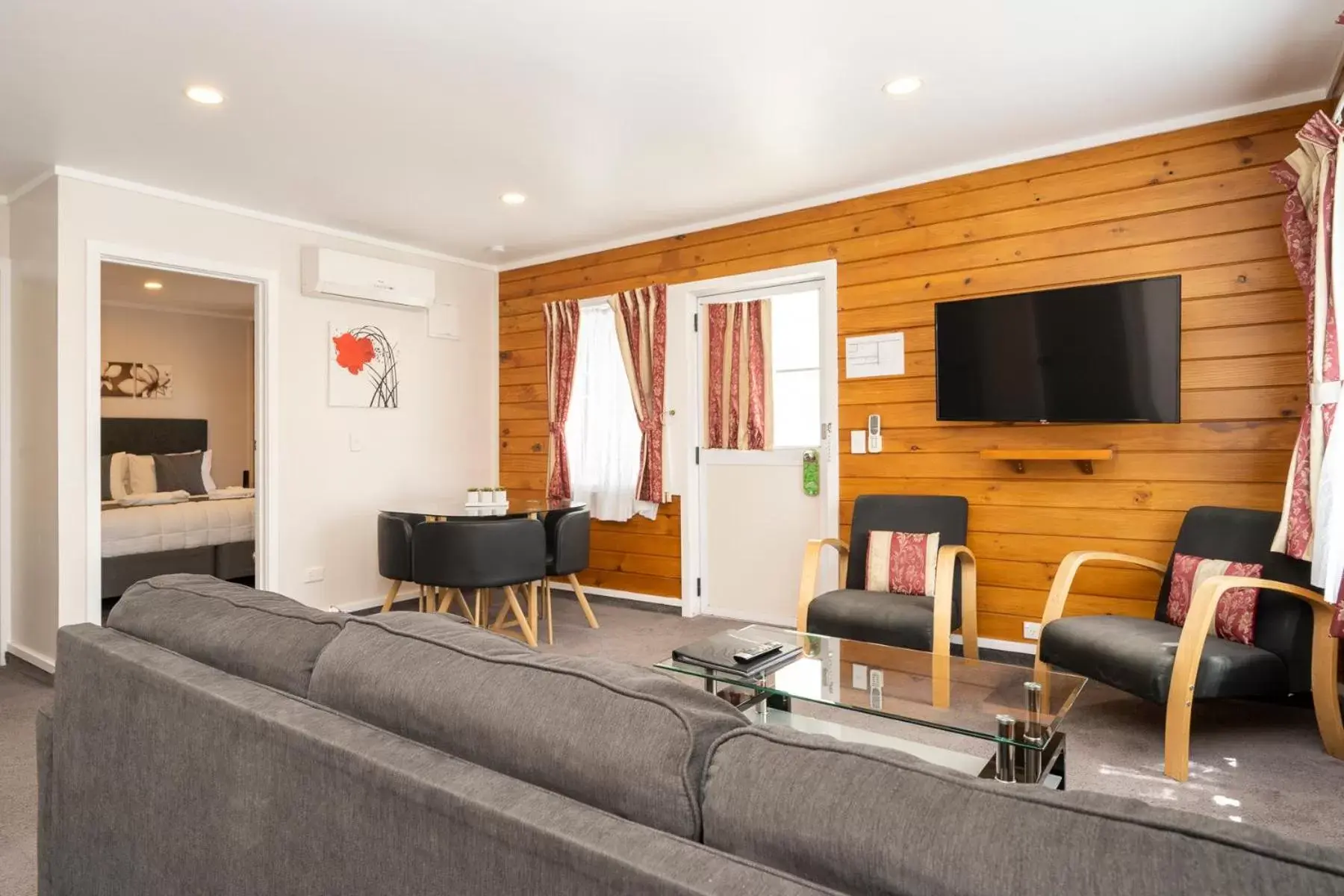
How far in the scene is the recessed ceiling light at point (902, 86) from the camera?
10.00 feet

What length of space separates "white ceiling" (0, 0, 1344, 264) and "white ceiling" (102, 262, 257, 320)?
2414 mm

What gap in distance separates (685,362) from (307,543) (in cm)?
261

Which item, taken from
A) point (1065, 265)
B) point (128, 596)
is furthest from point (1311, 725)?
point (128, 596)

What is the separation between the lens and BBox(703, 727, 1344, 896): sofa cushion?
58 cm

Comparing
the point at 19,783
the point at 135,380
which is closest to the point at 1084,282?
the point at 19,783

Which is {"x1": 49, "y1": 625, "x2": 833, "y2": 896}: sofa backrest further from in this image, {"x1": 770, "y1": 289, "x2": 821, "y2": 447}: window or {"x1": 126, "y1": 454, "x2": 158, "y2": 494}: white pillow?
{"x1": 126, "y1": 454, "x2": 158, "y2": 494}: white pillow

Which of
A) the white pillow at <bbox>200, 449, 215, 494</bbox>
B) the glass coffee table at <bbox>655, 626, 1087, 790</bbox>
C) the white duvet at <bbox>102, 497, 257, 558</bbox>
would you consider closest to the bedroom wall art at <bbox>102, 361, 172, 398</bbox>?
the white pillow at <bbox>200, 449, 215, 494</bbox>

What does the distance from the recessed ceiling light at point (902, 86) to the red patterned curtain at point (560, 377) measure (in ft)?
9.46

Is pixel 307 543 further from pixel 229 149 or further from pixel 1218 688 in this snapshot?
pixel 1218 688

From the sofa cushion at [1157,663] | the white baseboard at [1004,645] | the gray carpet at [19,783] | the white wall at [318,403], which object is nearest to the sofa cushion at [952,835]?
the gray carpet at [19,783]

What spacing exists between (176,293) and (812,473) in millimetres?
6048

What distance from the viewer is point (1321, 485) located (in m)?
2.65

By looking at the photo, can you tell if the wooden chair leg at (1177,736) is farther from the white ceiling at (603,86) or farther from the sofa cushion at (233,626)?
the sofa cushion at (233,626)

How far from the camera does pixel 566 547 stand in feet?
14.9
